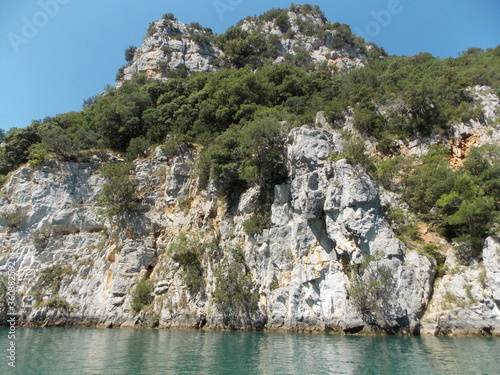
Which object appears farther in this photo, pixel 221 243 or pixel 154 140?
pixel 154 140

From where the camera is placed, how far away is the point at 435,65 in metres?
47.8

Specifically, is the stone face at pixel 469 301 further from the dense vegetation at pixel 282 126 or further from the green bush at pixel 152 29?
the green bush at pixel 152 29

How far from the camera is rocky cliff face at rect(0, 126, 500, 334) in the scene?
77.5 feet

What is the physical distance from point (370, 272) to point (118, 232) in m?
24.6

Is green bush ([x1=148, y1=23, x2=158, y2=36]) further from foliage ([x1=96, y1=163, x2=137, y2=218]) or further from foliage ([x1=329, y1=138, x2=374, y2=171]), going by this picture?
foliage ([x1=329, y1=138, x2=374, y2=171])

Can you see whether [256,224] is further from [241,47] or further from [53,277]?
[241,47]

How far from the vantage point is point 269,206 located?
31.9 meters

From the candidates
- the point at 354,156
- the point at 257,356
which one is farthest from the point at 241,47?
the point at 257,356

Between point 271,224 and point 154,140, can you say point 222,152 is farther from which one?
point 154,140

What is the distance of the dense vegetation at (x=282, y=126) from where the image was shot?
28.1 metres

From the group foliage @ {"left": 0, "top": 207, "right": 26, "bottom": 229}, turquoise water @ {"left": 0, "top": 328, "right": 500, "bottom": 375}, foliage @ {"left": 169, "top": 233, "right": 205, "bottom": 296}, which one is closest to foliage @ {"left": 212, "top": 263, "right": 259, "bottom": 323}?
foliage @ {"left": 169, "top": 233, "right": 205, "bottom": 296}

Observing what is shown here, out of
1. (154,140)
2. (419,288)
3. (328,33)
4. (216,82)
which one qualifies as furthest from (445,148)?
(328,33)

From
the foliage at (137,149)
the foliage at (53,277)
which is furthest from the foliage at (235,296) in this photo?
the foliage at (137,149)

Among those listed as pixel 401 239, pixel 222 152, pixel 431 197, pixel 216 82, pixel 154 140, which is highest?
pixel 216 82
